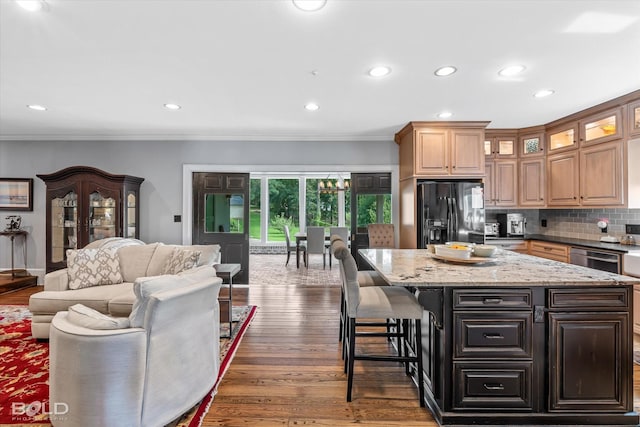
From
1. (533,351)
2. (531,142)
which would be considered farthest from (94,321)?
(531,142)

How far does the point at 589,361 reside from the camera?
5.65ft

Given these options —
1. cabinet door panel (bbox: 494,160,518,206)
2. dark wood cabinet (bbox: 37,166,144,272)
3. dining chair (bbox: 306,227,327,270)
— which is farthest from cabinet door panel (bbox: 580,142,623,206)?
dark wood cabinet (bbox: 37,166,144,272)

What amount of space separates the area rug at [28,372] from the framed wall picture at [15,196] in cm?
222

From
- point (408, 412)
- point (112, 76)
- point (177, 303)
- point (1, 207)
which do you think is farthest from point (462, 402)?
point (1, 207)

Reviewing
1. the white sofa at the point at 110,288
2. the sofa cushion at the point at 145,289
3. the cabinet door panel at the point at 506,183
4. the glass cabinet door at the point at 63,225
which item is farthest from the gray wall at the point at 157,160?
the sofa cushion at the point at 145,289

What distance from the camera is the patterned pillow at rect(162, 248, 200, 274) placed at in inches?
116

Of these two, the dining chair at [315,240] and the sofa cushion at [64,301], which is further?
the dining chair at [315,240]

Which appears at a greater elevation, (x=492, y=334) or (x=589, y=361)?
(x=492, y=334)

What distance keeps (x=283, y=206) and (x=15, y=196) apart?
5709 mm

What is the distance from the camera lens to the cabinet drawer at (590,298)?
171cm

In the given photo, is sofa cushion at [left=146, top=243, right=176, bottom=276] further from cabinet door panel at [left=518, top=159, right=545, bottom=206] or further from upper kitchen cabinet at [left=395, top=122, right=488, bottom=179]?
cabinet door panel at [left=518, top=159, right=545, bottom=206]

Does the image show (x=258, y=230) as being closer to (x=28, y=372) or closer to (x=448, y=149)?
(x=448, y=149)

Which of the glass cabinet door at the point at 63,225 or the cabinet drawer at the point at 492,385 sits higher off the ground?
the glass cabinet door at the point at 63,225

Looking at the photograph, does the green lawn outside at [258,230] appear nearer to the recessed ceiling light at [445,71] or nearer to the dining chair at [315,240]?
the dining chair at [315,240]
